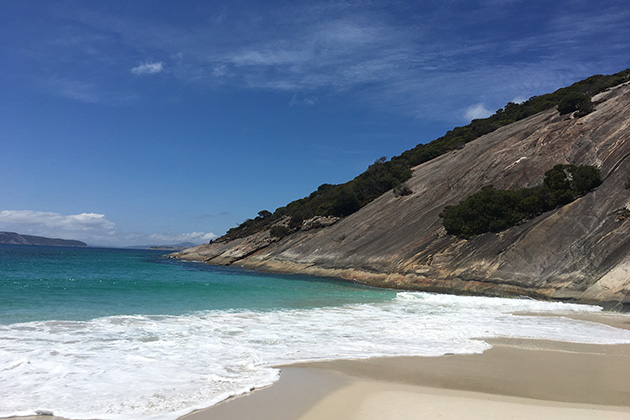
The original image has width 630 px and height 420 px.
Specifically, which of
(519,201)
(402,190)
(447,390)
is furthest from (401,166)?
(447,390)

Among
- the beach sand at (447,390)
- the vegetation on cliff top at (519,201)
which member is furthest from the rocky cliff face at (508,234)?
the beach sand at (447,390)

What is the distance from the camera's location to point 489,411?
6.45m

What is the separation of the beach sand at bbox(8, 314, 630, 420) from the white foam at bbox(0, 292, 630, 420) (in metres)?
0.70

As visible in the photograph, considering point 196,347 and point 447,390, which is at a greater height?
point 447,390

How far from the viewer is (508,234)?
32281 millimetres

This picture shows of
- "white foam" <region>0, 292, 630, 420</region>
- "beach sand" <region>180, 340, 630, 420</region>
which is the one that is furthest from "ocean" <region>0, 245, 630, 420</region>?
"beach sand" <region>180, 340, 630, 420</region>

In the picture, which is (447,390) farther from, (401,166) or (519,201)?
(401,166)

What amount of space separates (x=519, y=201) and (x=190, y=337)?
102ft

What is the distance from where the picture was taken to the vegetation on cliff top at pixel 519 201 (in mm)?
31750

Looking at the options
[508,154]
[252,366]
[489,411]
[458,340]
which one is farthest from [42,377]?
[508,154]

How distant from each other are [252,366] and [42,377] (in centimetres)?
415

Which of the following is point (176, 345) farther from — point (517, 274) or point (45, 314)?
point (517, 274)

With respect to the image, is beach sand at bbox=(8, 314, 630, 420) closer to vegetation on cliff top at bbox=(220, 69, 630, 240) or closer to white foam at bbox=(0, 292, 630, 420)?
white foam at bbox=(0, 292, 630, 420)

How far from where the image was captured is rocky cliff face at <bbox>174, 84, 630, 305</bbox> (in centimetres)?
2597
